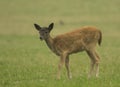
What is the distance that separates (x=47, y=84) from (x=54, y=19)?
114ft

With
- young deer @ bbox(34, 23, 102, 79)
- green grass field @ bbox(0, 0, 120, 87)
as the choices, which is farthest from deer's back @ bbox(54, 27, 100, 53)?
green grass field @ bbox(0, 0, 120, 87)

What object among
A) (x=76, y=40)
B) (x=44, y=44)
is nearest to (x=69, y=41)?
(x=76, y=40)

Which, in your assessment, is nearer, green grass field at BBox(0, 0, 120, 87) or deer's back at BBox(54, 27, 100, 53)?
green grass field at BBox(0, 0, 120, 87)

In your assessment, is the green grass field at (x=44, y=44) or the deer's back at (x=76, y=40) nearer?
the green grass field at (x=44, y=44)

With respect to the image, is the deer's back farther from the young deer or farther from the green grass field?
the green grass field

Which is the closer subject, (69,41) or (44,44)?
(69,41)

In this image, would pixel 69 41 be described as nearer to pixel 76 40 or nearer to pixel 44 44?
pixel 76 40

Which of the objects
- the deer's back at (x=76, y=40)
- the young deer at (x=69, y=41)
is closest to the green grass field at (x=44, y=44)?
the young deer at (x=69, y=41)

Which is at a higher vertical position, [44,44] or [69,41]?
[69,41]

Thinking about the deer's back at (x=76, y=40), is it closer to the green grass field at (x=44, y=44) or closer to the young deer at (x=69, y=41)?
the young deer at (x=69, y=41)

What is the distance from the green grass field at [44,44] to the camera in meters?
13.4

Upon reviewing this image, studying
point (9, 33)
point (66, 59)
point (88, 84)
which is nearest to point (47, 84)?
point (88, 84)

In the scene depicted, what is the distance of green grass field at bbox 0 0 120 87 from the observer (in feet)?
43.8

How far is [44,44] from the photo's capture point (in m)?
31.0
